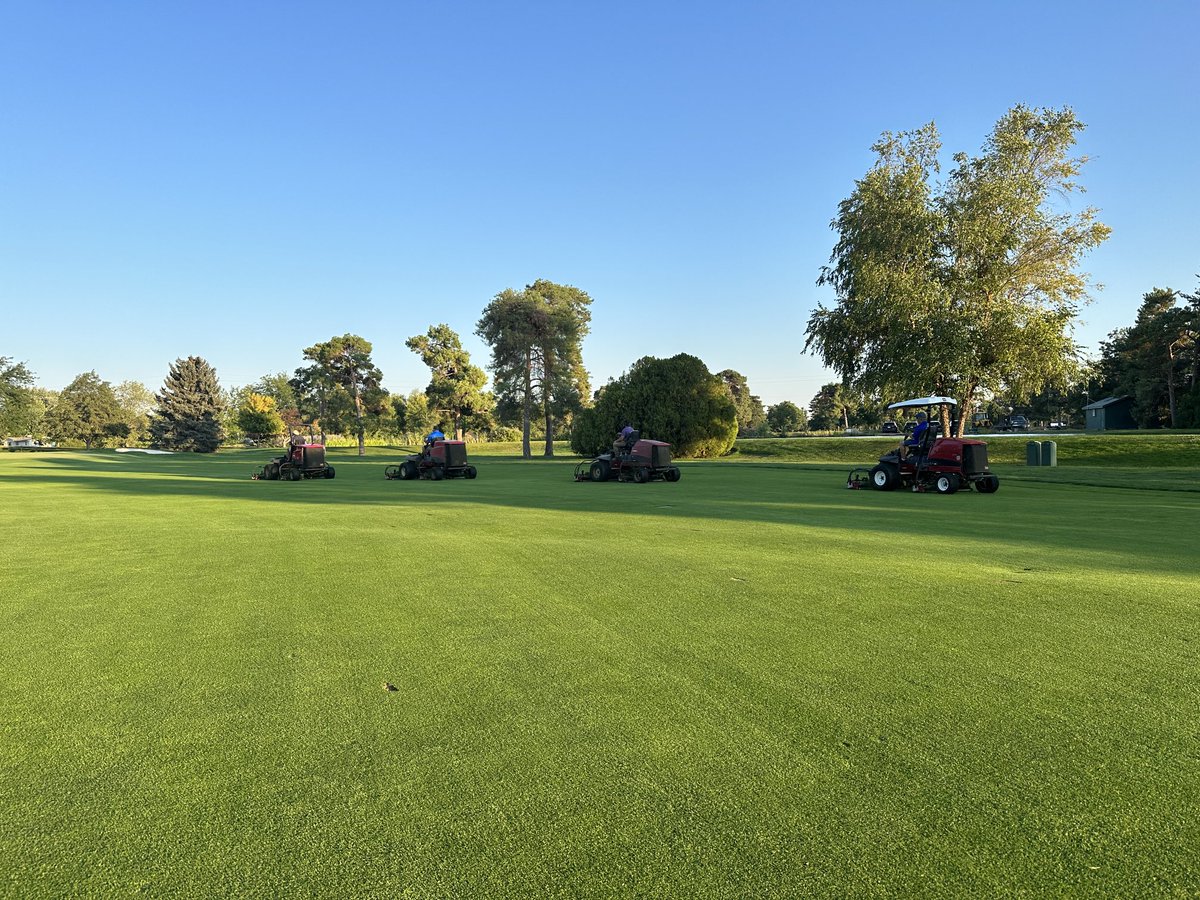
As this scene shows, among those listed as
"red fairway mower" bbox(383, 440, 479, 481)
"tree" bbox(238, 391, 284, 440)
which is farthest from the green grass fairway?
"tree" bbox(238, 391, 284, 440)

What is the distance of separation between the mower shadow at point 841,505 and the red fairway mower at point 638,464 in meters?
0.80

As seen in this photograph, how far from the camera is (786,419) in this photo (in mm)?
99000

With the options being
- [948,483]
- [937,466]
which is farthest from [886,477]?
[948,483]

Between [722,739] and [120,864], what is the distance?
7.56 feet

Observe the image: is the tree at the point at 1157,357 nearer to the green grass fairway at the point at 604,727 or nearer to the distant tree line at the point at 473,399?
the distant tree line at the point at 473,399

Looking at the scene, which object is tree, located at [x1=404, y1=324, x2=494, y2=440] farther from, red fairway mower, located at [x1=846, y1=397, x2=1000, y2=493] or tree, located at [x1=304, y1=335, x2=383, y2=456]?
red fairway mower, located at [x1=846, y1=397, x2=1000, y2=493]

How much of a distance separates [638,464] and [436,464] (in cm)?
702

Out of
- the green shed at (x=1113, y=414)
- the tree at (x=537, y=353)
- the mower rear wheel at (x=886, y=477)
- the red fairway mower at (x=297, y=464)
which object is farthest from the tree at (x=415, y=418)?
the green shed at (x=1113, y=414)

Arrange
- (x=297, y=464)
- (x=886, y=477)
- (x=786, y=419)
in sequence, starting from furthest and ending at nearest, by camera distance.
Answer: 1. (x=786, y=419)
2. (x=297, y=464)
3. (x=886, y=477)

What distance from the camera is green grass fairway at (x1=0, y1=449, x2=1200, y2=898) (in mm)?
2277

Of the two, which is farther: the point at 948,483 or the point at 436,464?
the point at 436,464

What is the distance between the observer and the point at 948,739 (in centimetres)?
313

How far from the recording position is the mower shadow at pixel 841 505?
28.8 ft

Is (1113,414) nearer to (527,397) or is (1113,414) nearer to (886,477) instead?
(527,397)
